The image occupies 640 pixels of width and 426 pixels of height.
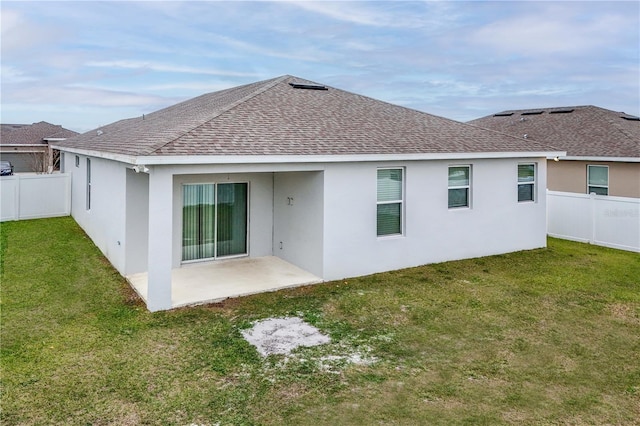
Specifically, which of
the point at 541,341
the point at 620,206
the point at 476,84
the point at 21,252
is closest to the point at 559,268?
the point at 620,206

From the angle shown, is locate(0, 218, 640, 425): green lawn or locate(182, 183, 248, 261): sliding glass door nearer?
locate(0, 218, 640, 425): green lawn

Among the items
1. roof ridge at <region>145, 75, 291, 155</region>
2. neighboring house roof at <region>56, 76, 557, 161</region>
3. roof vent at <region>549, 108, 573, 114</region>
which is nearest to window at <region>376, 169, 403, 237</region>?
neighboring house roof at <region>56, 76, 557, 161</region>

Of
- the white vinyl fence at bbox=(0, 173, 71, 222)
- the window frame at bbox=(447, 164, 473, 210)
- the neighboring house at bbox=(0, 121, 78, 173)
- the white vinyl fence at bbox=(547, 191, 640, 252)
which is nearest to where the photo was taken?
the window frame at bbox=(447, 164, 473, 210)

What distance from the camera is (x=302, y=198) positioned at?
1093cm

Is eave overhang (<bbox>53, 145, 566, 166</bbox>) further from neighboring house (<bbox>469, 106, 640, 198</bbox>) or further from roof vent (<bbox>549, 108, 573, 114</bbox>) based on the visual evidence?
roof vent (<bbox>549, 108, 573, 114</bbox>)

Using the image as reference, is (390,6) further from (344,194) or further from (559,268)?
(559,268)

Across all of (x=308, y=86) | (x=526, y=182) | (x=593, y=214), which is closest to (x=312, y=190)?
(x=308, y=86)

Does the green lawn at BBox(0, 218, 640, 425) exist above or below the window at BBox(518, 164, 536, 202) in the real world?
below

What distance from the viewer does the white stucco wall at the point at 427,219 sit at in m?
10.4

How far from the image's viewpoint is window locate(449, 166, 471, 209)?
12359mm

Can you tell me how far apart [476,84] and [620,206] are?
1683 cm

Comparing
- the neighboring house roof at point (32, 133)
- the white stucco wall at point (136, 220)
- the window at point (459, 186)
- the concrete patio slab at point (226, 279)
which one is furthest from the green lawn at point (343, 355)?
the neighboring house roof at point (32, 133)

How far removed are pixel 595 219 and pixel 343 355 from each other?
41.5 feet

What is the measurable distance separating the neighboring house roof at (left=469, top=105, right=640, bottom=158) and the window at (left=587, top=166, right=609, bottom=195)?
692mm
